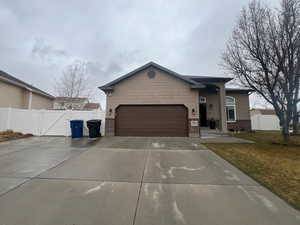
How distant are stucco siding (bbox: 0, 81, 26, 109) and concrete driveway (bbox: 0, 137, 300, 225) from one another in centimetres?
1239

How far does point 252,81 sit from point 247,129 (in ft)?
25.1

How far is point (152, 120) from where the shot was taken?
1124cm

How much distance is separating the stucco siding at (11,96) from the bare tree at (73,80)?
481 centimetres

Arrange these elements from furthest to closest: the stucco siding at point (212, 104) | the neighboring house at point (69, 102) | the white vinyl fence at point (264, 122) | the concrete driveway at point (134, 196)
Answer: the white vinyl fence at point (264, 122) < the neighboring house at point (69, 102) < the stucco siding at point (212, 104) < the concrete driveway at point (134, 196)

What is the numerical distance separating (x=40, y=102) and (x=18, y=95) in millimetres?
2709

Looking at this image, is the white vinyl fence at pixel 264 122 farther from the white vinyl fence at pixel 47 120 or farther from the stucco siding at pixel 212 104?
the white vinyl fence at pixel 47 120

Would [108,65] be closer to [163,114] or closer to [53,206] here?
[163,114]

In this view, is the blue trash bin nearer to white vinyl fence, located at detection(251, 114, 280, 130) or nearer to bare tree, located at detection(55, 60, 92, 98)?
bare tree, located at detection(55, 60, 92, 98)

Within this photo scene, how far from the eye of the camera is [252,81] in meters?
9.20

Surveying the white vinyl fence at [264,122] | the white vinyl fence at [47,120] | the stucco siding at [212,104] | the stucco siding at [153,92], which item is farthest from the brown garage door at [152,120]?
the white vinyl fence at [264,122]

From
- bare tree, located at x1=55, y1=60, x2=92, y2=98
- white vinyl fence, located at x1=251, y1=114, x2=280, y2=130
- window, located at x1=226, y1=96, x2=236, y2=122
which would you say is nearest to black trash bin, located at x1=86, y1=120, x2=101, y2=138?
bare tree, located at x1=55, y1=60, x2=92, y2=98

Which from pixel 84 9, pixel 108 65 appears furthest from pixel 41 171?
pixel 108 65

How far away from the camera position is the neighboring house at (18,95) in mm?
12935

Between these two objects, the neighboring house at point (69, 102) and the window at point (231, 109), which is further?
the neighboring house at point (69, 102)
